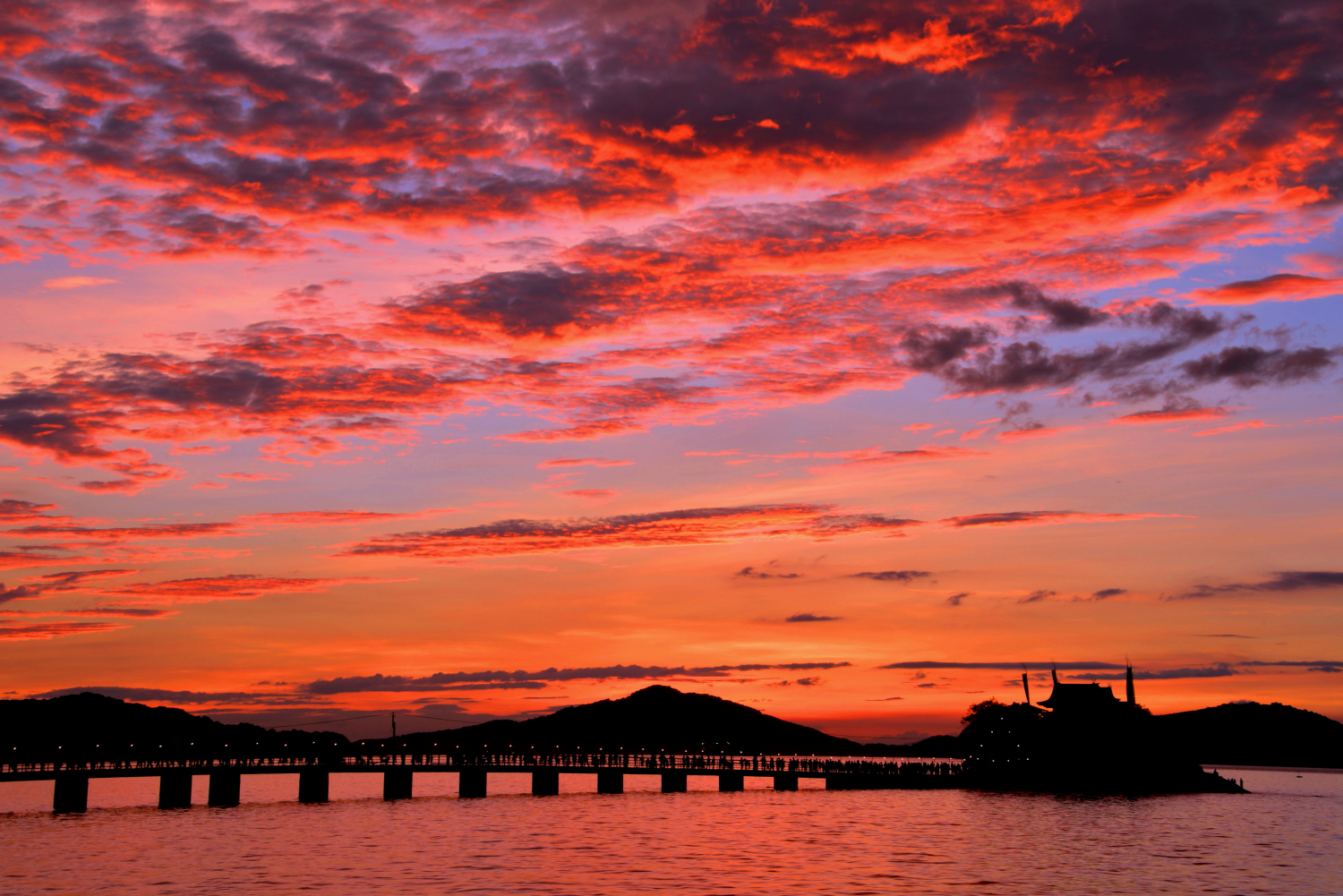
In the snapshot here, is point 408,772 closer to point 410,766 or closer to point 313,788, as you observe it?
point 410,766

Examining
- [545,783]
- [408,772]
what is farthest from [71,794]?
[545,783]

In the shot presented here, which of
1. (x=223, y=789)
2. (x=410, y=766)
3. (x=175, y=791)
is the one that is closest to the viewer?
(x=175, y=791)

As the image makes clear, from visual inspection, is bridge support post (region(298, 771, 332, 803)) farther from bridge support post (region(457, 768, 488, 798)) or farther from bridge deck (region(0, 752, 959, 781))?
bridge support post (region(457, 768, 488, 798))

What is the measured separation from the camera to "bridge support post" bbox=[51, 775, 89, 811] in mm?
129375

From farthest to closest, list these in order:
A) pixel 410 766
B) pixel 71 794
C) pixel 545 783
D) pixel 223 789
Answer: pixel 545 783 → pixel 410 766 → pixel 223 789 → pixel 71 794

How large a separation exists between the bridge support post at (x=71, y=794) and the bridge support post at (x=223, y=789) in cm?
1475

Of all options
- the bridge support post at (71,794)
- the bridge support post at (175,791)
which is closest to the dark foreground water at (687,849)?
the bridge support post at (71,794)

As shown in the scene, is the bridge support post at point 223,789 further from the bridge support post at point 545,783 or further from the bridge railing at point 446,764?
the bridge support post at point 545,783

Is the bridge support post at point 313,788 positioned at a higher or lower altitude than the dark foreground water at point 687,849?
higher

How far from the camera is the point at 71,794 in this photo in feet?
430

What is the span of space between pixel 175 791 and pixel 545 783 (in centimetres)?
5404

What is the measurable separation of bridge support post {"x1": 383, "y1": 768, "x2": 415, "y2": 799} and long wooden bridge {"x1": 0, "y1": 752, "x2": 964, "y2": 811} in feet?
0.40

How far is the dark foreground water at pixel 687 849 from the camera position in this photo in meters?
78.3

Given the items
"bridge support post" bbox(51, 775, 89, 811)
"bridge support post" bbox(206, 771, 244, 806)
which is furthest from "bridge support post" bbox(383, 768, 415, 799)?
"bridge support post" bbox(51, 775, 89, 811)
